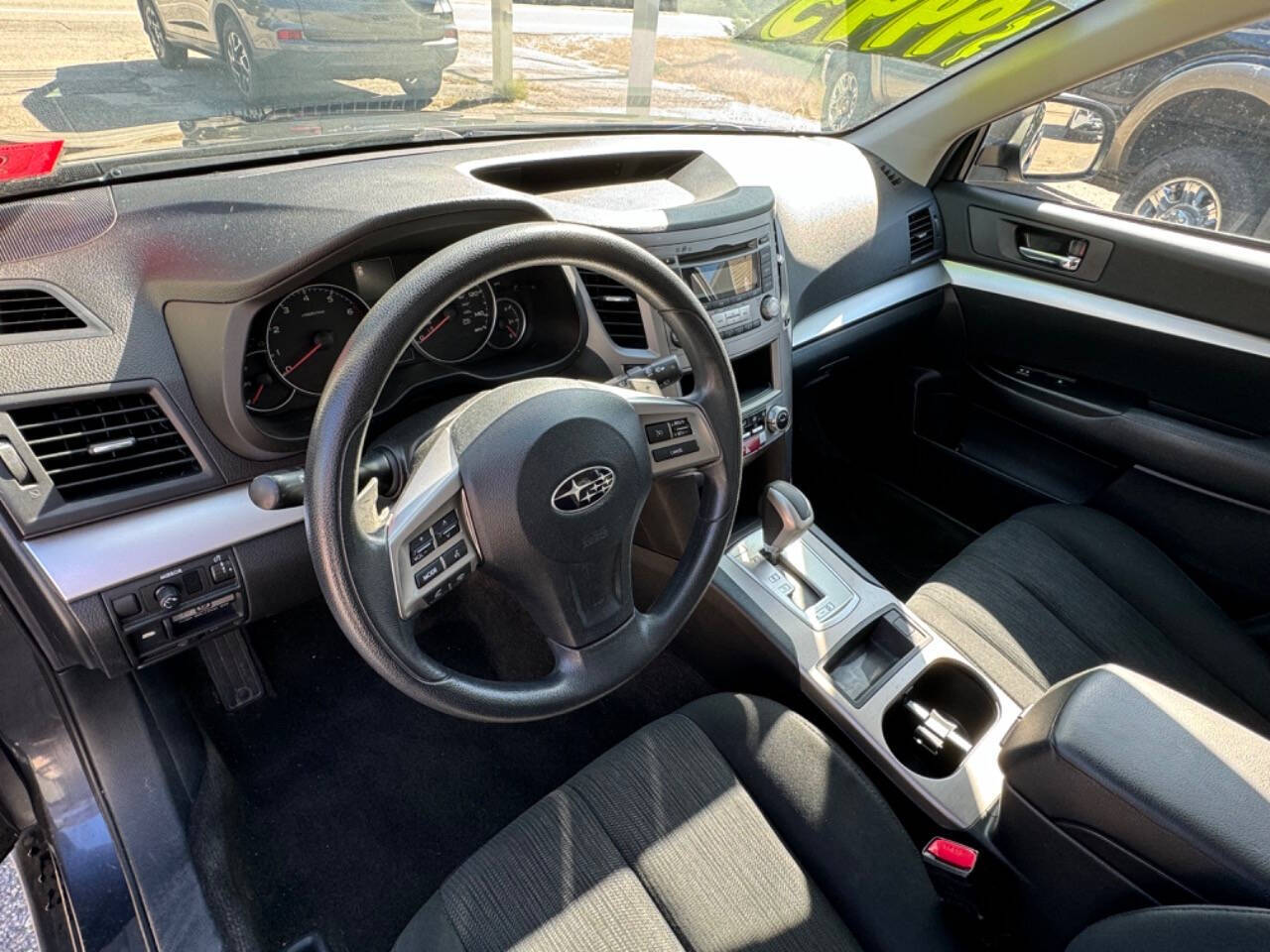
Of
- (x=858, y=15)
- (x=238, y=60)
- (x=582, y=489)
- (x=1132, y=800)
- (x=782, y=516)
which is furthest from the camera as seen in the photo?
(x=858, y=15)

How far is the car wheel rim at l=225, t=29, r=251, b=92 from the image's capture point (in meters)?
1.44

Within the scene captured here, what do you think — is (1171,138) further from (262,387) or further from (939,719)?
(262,387)

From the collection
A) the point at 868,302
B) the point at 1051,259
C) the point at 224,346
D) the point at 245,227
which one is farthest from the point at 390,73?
the point at 1051,259

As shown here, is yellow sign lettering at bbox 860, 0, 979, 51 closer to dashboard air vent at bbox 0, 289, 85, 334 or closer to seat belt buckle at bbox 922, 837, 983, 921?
seat belt buckle at bbox 922, 837, 983, 921

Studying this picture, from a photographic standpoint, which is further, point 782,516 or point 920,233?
point 920,233

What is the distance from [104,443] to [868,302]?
174 cm

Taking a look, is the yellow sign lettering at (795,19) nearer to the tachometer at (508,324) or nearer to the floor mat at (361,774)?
the tachometer at (508,324)

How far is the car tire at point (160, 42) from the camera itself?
1313 mm

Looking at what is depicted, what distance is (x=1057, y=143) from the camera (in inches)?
85.6

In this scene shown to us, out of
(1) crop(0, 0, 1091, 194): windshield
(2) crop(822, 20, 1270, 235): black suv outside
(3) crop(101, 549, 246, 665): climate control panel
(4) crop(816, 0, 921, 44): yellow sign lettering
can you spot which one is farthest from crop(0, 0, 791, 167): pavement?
(2) crop(822, 20, 1270, 235): black suv outside

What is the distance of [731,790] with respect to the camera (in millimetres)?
1230

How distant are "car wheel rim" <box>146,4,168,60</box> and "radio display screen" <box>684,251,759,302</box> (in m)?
0.90

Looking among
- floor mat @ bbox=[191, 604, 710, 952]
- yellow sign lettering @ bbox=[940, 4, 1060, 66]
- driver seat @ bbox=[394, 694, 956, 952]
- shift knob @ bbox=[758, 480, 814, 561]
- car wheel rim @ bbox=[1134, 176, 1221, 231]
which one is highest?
yellow sign lettering @ bbox=[940, 4, 1060, 66]

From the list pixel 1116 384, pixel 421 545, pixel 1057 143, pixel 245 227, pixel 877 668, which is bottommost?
A: pixel 877 668
